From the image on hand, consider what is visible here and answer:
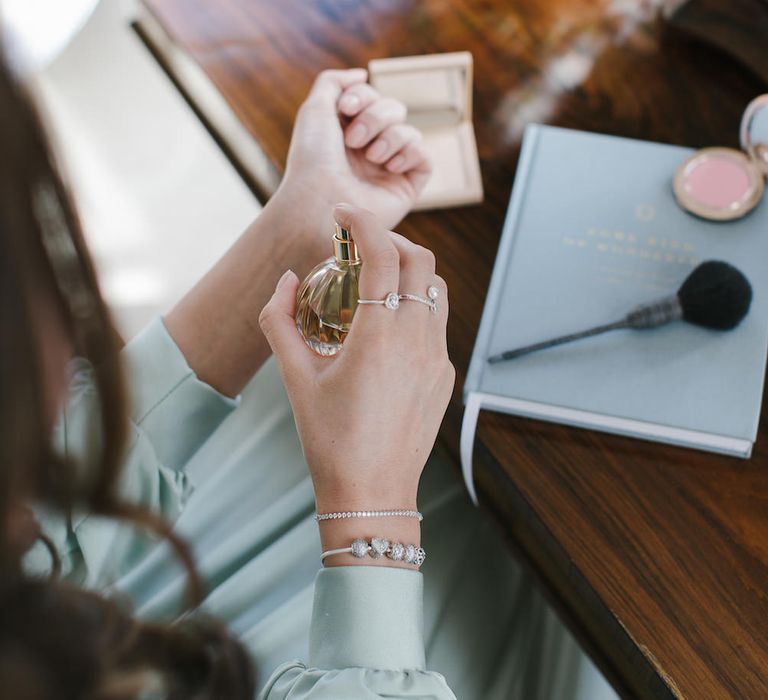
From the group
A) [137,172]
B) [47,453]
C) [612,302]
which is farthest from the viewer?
[137,172]

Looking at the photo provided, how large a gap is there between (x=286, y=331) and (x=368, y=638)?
179 millimetres

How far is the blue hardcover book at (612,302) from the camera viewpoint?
0.51 metres

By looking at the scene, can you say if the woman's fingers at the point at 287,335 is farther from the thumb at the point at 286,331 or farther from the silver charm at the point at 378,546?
the silver charm at the point at 378,546

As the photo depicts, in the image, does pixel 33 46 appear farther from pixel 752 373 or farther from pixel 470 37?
pixel 752 373

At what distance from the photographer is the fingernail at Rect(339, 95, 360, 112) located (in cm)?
61

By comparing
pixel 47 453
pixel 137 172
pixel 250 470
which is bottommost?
pixel 250 470

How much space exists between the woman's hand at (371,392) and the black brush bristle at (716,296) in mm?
178

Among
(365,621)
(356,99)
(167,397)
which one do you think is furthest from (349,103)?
(365,621)

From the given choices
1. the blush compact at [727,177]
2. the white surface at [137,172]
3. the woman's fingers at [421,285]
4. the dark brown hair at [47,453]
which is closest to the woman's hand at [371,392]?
the woman's fingers at [421,285]

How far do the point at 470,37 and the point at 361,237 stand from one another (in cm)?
36

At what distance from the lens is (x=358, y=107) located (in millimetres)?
610

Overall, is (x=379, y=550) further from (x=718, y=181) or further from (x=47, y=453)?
(x=718, y=181)

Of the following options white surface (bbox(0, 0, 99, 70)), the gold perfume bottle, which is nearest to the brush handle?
the gold perfume bottle

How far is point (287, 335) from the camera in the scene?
0.46 metres
